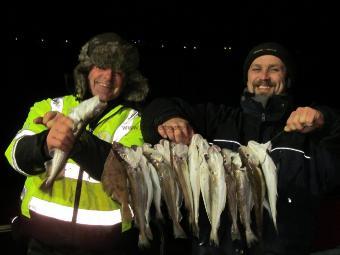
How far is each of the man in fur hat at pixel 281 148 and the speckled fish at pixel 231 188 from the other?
0.05 metres

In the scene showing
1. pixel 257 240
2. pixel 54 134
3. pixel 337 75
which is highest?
pixel 54 134

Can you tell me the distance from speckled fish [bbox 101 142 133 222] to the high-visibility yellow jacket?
16.4 inches

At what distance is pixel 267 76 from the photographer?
2.91 meters

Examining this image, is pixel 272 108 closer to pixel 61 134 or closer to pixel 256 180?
pixel 256 180

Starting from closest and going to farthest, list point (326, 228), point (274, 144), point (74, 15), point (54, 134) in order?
point (54, 134) → point (274, 144) → point (326, 228) → point (74, 15)

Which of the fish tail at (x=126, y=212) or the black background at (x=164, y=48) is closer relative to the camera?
the fish tail at (x=126, y=212)

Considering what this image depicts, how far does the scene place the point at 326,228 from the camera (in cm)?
604

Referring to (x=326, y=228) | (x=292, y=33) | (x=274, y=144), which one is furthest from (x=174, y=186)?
(x=292, y=33)

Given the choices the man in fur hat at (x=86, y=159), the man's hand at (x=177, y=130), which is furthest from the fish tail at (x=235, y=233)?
the man in fur hat at (x=86, y=159)

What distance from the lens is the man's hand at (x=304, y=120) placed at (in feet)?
8.09

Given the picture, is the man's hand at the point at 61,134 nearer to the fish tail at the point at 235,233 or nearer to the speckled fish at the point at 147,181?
the speckled fish at the point at 147,181

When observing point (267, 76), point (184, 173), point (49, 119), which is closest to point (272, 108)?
point (267, 76)

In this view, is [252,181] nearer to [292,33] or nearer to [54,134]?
[54,134]

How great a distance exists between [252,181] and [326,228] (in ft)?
13.4
